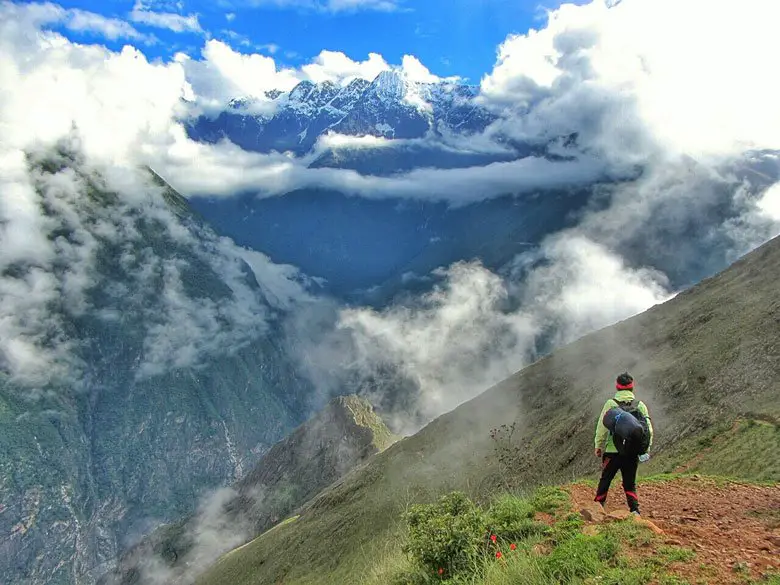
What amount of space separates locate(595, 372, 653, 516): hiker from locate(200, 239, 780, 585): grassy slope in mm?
8856

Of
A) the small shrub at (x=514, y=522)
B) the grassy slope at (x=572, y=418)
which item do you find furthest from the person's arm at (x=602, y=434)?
the grassy slope at (x=572, y=418)

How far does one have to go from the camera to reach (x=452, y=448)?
380 ft

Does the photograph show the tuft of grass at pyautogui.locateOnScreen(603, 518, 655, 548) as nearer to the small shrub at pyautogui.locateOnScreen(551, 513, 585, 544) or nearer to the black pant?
the small shrub at pyautogui.locateOnScreen(551, 513, 585, 544)

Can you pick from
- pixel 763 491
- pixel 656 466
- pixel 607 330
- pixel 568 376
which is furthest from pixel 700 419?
pixel 607 330

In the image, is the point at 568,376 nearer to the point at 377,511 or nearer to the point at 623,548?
the point at 377,511

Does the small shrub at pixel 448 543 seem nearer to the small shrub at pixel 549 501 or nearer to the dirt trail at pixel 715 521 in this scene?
the small shrub at pixel 549 501

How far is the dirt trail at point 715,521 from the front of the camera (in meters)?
12.6

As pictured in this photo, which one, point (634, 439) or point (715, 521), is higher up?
point (634, 439)

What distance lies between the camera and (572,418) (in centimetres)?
8350

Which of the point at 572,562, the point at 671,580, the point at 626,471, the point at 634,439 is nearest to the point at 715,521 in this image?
the point at 626,471

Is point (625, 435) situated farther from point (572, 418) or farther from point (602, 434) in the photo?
point (572, 418)

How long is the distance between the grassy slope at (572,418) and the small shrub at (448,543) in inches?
219

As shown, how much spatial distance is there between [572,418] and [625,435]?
7124 cm

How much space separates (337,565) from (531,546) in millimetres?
92116
